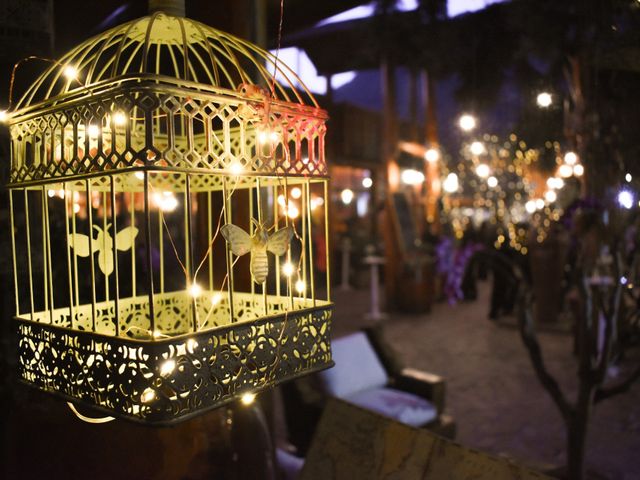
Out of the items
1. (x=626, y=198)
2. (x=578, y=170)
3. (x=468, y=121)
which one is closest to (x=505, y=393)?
(x=468, y=121)

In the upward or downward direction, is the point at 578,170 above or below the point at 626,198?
above

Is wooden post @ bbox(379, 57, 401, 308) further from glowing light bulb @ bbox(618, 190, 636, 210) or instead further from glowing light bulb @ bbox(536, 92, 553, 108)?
glowing light bulb @ bbox(618, 190, 636, 210)

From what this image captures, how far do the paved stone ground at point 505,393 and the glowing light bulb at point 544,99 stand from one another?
2181 mm

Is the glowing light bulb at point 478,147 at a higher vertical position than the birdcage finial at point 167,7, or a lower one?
higher

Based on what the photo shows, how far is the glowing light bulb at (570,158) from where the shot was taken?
3.12 m

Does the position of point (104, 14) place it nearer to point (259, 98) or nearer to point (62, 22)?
point (62, 22)

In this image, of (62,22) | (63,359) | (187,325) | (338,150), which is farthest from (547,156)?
(338,150)

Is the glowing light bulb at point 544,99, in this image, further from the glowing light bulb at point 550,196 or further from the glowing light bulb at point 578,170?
the glowing light bulb at point 550,196

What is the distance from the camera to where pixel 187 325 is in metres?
1.71

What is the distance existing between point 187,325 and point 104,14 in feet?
5.52

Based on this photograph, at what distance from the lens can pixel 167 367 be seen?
1.01 metres

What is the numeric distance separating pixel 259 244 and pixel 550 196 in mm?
3840

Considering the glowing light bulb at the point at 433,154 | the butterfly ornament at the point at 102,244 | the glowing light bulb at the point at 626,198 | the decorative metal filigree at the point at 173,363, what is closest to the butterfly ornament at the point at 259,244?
the decorative metal filigree at the point at 173,363

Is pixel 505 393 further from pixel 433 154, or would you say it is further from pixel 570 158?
pixel 433 154
